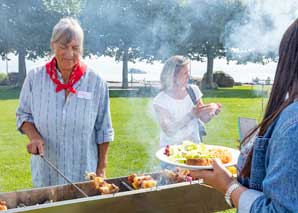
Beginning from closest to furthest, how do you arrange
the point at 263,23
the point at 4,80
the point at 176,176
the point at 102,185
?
the point at 102,185, the point at 176,176, the point at 263,23, the point at 4,80

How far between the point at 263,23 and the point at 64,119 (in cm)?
397

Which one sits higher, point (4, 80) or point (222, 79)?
point (222, 79)

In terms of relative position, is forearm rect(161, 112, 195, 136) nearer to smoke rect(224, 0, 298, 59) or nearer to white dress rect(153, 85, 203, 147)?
white dress rect(153, 85, 203, 147)

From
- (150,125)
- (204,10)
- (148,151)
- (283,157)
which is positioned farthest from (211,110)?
(150,125)

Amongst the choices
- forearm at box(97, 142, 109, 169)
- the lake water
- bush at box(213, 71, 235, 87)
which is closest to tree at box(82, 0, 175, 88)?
the lake water

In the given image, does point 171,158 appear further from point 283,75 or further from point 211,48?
point 211,48

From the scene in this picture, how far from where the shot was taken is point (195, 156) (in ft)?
6.82

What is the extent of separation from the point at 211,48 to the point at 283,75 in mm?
9114

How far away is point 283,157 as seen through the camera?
32.4 inches

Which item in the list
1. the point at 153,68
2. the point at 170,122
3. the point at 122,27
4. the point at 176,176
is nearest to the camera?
the point at 176,176

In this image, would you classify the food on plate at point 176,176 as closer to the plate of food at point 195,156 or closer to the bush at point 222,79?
the plate of food at point 195,156

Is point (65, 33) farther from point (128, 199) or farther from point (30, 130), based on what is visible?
point (128, 199)

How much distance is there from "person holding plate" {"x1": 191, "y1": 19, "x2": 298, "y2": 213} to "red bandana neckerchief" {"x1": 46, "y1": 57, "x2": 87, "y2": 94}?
1.22m

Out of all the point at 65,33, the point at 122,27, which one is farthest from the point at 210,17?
the point at 65,33
